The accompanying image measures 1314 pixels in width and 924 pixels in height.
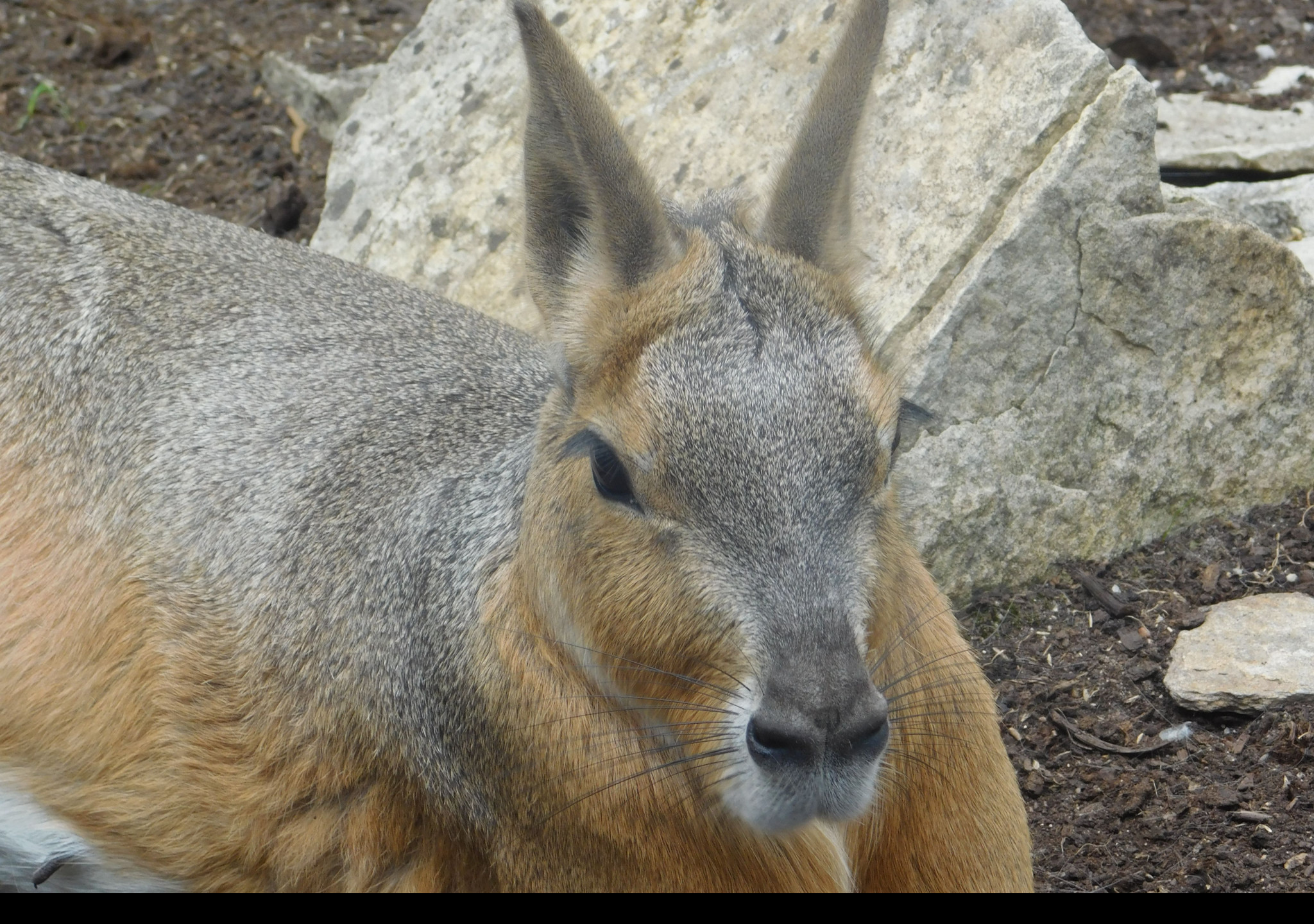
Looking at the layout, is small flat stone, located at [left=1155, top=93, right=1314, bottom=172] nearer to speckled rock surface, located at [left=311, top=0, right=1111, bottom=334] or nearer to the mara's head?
speckled rock surface, located at [left=311, top=0, right=1111, bottom=334]

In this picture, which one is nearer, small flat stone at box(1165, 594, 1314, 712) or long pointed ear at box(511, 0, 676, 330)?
long pointed ear at box(511, 0, 676, 330)

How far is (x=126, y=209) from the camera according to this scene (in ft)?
16.4

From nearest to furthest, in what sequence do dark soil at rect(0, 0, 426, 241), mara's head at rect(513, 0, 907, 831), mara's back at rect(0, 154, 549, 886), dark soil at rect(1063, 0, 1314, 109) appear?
mara's head at rect(513, 0, 907, 831) → mara's back at rect(0, 154, 549, 886) → dark soil at rect(0, 0, 426, 241) → dark soil at rect(1063, 0, 1314, 109)

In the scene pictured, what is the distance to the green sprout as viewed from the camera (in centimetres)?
836

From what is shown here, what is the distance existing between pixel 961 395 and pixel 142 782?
2833 mm

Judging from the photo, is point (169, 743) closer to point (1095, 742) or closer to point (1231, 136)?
point (1095, 742)

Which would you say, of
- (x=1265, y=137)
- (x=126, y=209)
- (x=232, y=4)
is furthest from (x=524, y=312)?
(x=232, y=4)

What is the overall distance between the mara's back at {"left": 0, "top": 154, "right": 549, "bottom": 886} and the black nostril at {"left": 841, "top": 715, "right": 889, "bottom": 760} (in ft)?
3.85

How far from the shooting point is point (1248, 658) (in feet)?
15.0

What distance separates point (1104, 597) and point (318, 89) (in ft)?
17.7

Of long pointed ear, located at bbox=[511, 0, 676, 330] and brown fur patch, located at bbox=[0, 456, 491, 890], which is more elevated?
long pointed ear, located at bbox=[511, 0, 676, 330]

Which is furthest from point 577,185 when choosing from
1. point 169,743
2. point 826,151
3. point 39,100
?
point 39,100

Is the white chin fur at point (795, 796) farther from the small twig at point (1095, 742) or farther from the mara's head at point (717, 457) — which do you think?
the small twig at point (1095, 742)

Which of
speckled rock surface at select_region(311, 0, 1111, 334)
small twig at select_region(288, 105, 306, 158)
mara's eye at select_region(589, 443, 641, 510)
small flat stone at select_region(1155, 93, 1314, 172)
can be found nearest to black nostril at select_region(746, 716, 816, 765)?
mara's eye at select_region(589, 443, 641, 510)
